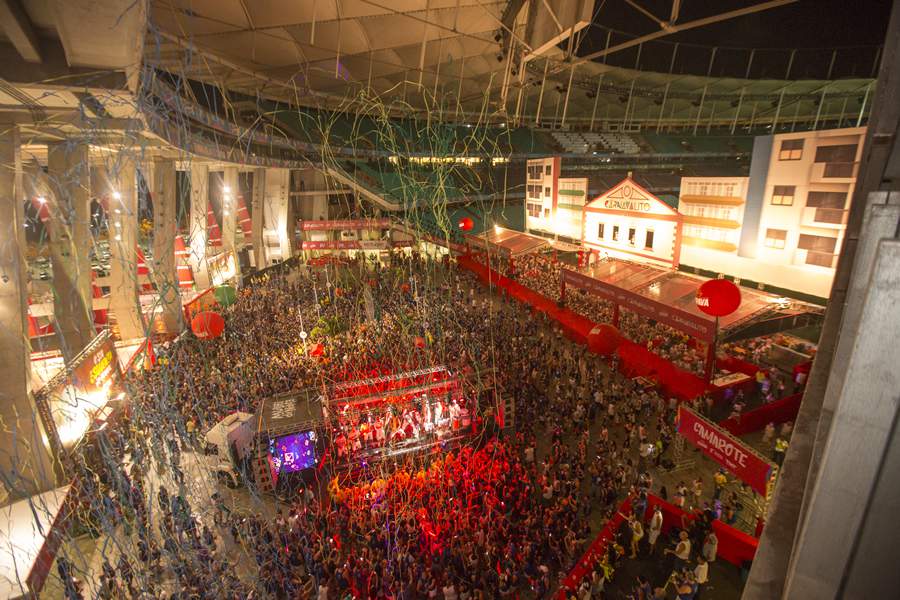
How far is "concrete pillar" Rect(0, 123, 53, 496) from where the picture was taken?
7227mm

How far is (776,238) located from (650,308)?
393 cm

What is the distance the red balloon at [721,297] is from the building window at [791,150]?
16.5ft

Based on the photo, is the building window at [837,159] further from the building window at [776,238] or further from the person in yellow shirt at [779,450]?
the person in yellow shirt at [779,450]

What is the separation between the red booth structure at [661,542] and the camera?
617cm

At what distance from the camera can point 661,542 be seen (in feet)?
23.0

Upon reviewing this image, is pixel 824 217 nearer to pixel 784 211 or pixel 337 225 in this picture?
pixel 784 211

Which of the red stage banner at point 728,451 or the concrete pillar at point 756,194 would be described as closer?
the red stage banner at point 728,451

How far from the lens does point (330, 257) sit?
913 inches

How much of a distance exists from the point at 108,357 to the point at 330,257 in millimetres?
13914

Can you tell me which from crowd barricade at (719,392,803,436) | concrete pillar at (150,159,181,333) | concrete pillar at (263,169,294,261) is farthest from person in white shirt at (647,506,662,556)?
concrete pillar at (263,169,294,261)

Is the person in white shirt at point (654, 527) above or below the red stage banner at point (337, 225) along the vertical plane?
below

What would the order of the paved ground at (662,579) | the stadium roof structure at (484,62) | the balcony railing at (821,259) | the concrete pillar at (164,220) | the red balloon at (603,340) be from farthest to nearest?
the concrete pillar at (164,220) → the red balloon at (603,340) → the balcony railing at (821,259) → the stadium roof structure at (484,62) → the paved ground at (662,579)

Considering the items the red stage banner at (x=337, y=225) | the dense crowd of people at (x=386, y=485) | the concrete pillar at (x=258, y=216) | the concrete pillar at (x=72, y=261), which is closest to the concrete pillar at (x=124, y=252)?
the concrete pillar at (x=72, y=261)

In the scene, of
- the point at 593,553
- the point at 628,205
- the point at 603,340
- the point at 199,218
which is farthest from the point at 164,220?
the point at 628,205
